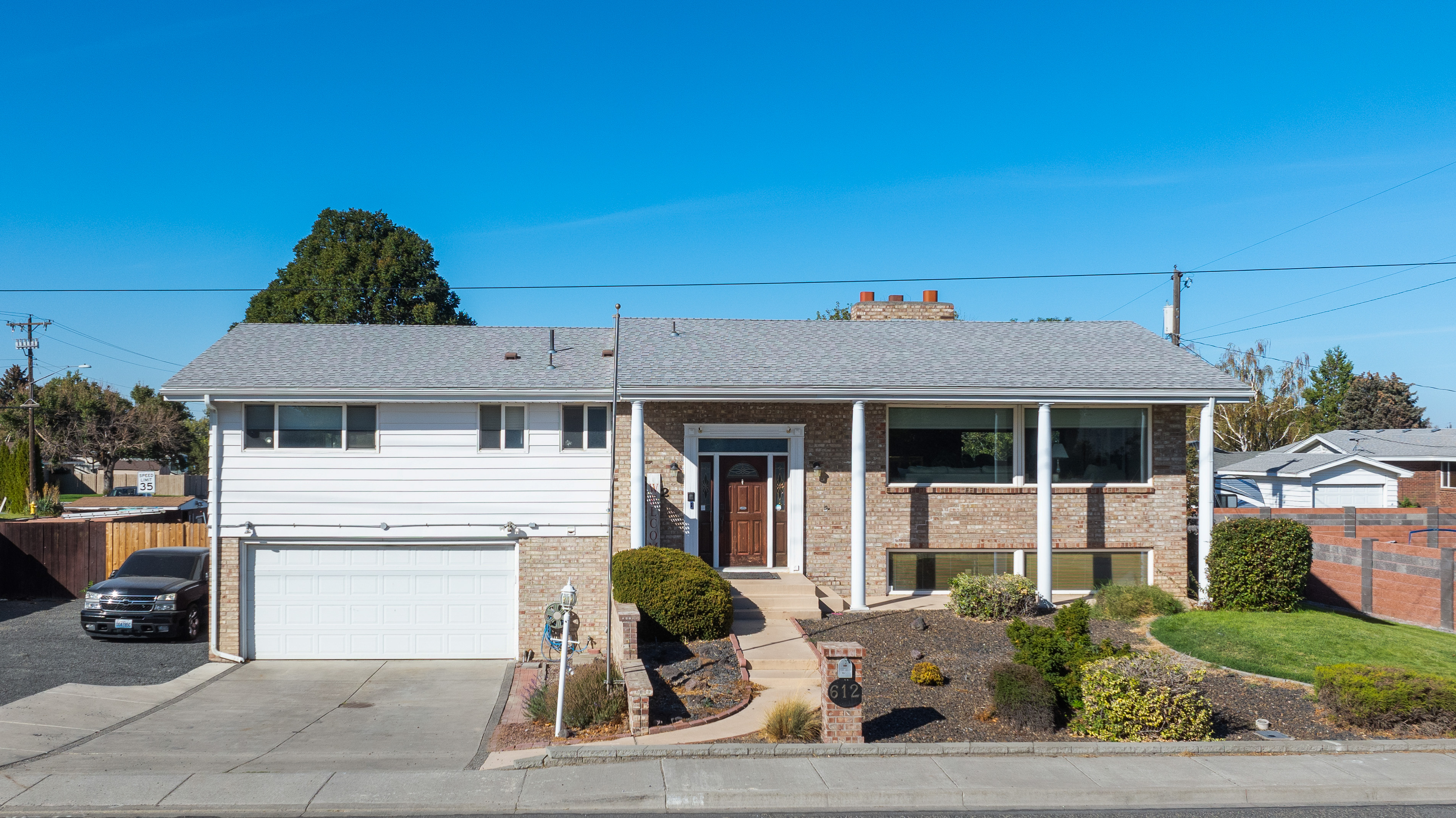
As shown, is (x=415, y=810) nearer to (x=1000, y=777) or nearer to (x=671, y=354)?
(x=1000, y=777)

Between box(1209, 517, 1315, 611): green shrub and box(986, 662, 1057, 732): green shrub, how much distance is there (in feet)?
22.7

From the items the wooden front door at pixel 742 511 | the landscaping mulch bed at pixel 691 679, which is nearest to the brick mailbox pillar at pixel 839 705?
the landscaping mulch bed at pixel 691 679

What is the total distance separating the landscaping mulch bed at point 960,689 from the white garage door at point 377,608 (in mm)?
5381

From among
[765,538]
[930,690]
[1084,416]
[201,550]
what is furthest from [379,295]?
[930,690]

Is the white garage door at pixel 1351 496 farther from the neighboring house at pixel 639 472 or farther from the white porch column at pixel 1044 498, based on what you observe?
the white porch column at pixel 1044 498

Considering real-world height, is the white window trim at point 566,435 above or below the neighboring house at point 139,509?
above

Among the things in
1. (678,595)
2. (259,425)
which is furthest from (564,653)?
(259,425)

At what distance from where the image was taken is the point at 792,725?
993 centimetres

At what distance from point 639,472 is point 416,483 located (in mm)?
3768

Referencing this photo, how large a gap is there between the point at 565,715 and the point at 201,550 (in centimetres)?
1065

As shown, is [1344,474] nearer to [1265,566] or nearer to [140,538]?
[1265,566]

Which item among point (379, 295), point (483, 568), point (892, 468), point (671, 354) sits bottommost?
point (483, 568)

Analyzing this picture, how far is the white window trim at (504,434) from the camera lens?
Answer: 16000 mm

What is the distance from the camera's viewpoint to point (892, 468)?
676 inches
